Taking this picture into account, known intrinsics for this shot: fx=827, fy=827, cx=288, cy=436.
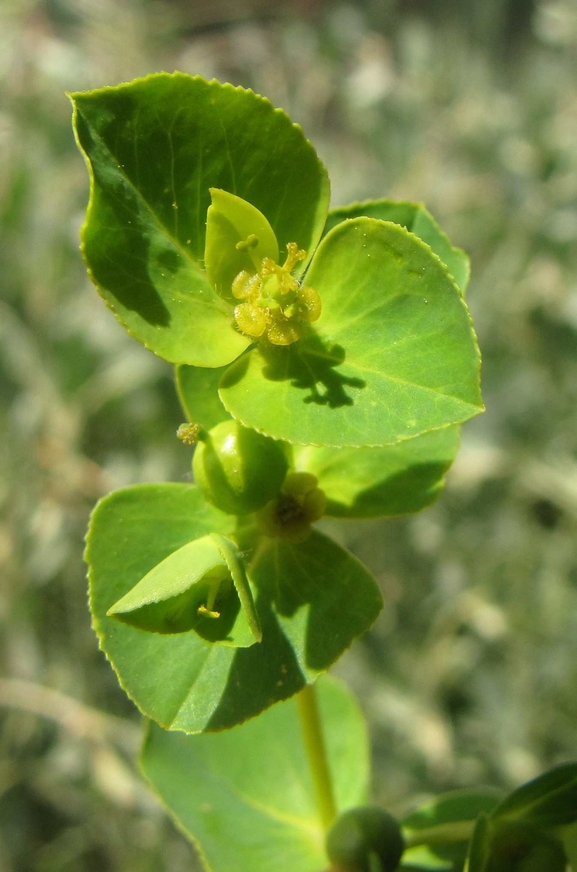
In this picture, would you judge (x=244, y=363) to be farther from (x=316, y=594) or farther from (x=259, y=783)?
(x=259, y=783)

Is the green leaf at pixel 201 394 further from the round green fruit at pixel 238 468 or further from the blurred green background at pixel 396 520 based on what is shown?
the blurred green background at pixel 396 520

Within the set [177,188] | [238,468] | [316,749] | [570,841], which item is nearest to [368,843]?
[316,749]

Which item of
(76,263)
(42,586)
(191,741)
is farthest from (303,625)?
(76,263)

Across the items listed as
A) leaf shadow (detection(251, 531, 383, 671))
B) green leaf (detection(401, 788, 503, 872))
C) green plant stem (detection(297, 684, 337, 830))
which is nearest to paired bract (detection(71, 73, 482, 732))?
leaf shadow (detection(251, 531, 383, 671))

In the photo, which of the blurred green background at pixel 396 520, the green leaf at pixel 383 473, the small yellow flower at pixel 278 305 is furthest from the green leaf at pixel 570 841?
the blurred green background at pixel 396 520

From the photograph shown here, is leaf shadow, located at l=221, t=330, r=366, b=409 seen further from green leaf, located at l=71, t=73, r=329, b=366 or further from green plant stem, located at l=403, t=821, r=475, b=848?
green plant stem, located at l=403, t=821, r=475, b=848
